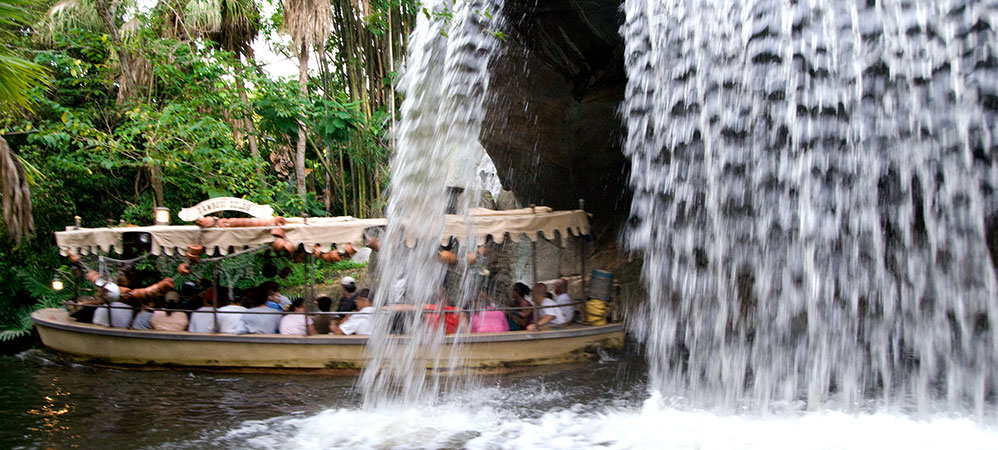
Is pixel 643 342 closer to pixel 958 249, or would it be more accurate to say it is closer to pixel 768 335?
pixel 768 335

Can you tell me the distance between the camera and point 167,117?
1160 cm

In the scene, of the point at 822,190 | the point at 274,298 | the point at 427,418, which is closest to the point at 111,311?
the point at 274,298

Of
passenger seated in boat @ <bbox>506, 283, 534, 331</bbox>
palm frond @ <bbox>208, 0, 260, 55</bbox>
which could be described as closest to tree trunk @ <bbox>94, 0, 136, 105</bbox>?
palm frond @ <bbox>208, 0, 260, 55</bbox>

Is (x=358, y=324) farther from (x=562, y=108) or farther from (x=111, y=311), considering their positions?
(x=562, y=108)

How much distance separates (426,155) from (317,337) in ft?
9.79

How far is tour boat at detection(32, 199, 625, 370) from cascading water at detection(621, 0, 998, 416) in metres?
3.15

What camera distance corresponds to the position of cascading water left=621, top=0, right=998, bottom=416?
3.96 m

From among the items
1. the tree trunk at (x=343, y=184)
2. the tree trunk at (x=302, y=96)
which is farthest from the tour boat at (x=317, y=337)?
the tree trunk at (x=343, y=184)

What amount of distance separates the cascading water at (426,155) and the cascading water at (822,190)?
2090 millimetres

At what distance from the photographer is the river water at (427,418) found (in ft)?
15.5

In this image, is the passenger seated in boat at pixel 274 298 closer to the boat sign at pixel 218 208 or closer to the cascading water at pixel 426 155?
the boat sign at pixel 218 208

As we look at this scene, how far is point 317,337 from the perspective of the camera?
8477 mm

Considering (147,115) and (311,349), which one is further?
(147,115)

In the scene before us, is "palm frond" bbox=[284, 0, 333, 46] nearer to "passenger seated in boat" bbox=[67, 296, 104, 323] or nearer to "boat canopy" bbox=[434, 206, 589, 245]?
"passenger seated in boat" bbox=[67, 296, 104, 323]
